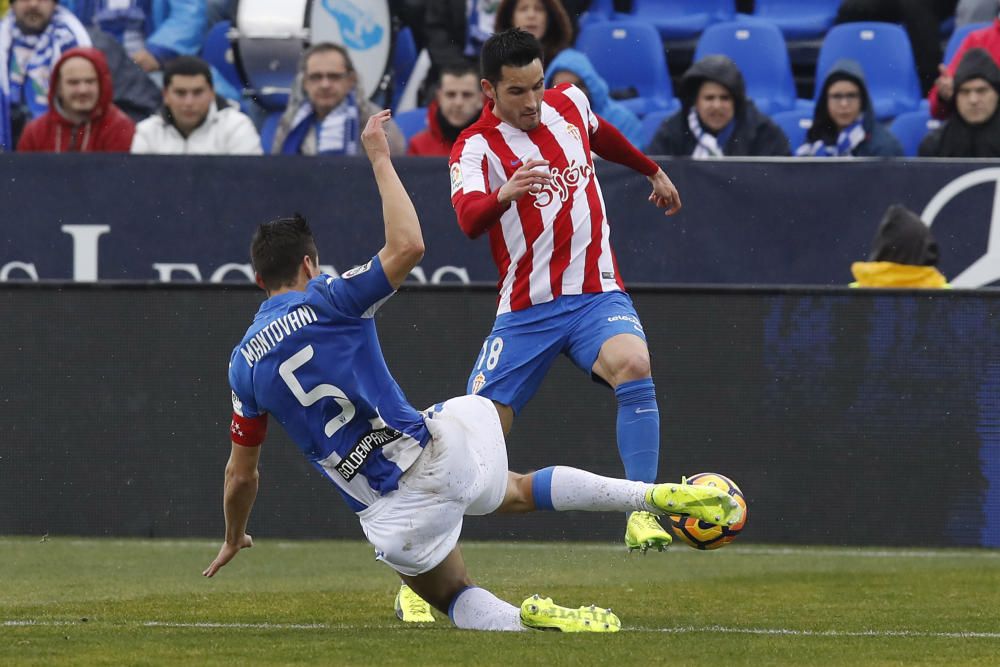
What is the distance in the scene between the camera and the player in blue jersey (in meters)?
5.65

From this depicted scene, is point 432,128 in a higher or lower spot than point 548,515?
higher

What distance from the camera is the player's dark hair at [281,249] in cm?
576

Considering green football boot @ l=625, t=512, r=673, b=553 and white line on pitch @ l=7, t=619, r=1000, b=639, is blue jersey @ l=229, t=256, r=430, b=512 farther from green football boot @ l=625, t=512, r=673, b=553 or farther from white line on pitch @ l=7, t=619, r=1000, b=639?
green football boot @ l=625, t=512, r=673, b=553

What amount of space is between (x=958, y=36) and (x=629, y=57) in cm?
240

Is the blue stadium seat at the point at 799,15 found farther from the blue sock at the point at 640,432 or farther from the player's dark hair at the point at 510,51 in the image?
the blue sock at the point at 640,432

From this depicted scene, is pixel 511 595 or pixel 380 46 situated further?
pixel 380 46

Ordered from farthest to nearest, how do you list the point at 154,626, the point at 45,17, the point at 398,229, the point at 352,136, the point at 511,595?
1. the point at 45,17
2. the point at 352,136
3. the point at 511,595
4. the point at 154,626
5. the point at 398,229

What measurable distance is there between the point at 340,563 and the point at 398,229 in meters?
3.38

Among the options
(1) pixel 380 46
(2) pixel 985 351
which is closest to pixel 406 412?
(2) pixel 985 351

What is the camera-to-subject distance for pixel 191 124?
11.0 meters

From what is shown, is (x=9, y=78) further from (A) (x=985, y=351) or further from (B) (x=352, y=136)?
(A) (x=985, y=351)

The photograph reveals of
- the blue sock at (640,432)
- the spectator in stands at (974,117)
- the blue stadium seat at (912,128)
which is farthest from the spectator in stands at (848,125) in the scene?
the blue sock at (640,432)

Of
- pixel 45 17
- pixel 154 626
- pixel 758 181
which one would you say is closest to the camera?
pixel 154 626

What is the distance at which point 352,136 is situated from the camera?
11.0m
